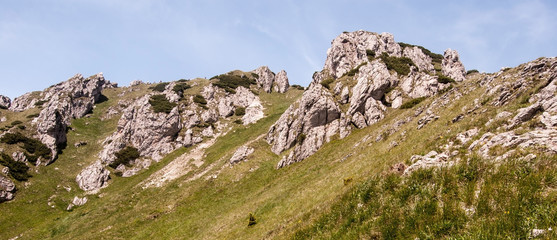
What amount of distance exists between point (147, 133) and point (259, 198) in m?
55.2

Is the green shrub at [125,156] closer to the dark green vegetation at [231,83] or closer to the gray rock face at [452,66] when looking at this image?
the dark green vegetation at [231,83]

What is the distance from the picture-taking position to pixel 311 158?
40.0 meters

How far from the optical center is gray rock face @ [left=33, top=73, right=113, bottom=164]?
239ft

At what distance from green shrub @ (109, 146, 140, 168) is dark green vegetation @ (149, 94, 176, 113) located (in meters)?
14.3

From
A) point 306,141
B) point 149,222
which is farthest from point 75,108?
point 306,141

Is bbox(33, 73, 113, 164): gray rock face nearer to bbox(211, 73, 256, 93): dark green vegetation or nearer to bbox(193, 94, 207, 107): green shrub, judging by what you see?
bbox(193, 94, 207, 107): green shrub

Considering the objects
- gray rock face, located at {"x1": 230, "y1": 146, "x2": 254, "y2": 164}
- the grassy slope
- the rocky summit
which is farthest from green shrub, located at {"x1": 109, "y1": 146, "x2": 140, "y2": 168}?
gray rock face, located at {"x1": 230, "y1": 146, "x2": 254, "y2": 164}

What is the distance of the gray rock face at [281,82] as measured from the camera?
121 metres

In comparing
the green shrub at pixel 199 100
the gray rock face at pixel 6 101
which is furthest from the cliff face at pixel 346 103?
the gray rock face at pixel 6 101

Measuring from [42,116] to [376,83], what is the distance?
9384 centimetres

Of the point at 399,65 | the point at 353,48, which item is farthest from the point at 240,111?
the point at 399,65

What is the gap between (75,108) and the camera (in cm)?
9688

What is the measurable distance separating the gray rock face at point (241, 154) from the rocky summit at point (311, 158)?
0.42 metres

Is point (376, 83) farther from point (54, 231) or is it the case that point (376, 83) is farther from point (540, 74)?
point (54, 231)
